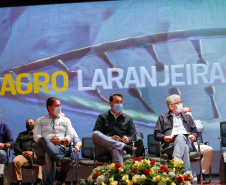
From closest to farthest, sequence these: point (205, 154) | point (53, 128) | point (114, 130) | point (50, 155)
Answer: point (50, 155)
point (53, 128)
point (114, 130)
point (205, 154)

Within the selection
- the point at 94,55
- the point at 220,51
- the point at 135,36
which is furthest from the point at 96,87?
the point at 220,51

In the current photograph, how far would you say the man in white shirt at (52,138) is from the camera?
553 centimetres

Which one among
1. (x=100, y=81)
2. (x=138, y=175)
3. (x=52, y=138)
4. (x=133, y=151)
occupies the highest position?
(x=100, y=81)

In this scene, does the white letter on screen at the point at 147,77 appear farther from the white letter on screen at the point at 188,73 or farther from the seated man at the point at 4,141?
the seated man at the point at 4,141

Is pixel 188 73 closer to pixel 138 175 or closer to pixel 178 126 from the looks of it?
pixel 178 126

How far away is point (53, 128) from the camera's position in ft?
19.5

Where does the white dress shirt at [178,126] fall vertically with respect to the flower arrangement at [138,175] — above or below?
above

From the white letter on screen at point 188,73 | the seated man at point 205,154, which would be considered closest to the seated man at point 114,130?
the seated man at point 205,154

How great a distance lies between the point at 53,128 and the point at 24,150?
1413 mm

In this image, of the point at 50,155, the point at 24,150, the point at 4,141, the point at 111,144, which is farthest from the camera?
the point at 24,150

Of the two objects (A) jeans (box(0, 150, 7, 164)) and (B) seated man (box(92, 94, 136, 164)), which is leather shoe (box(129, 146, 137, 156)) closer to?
(B) seated man (box(92, 94, 136, 164))

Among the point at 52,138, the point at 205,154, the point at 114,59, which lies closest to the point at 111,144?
the point at 52,138

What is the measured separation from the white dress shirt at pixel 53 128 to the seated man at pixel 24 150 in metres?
1.03

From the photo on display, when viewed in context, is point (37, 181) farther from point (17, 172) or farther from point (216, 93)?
point (216, 93)
